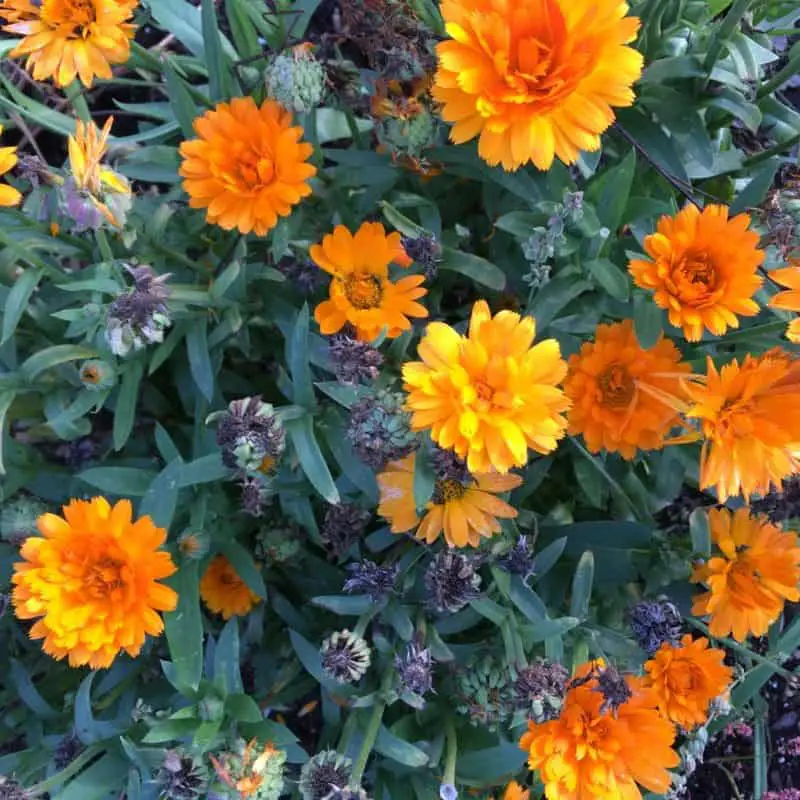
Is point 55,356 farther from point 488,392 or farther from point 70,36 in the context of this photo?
point 488,392

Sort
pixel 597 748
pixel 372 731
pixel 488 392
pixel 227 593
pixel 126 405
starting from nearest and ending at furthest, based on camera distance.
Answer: pixel 488 392
pixel 597 748
pixel 372 731
pixel 126 405
pixel 227 593

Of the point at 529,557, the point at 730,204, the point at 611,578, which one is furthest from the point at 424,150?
the point at 611,578

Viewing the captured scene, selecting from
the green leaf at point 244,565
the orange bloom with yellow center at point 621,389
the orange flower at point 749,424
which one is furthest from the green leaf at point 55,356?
the orange flower at point 749,424

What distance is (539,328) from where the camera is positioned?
1.90m

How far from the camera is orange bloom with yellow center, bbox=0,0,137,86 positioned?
1.87 meters

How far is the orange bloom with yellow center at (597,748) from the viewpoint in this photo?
1633mm

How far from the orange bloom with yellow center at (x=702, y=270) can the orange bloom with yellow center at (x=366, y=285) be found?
51 cm

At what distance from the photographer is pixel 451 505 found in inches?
70.2

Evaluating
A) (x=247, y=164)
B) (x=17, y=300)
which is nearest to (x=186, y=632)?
(x=17, y=300)

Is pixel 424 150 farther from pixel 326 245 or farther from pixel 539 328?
pixel 539 328

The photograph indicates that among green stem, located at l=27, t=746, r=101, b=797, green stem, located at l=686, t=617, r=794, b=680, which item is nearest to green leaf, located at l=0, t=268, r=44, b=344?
green stem, located at l=27, t=746, r=101, b=797

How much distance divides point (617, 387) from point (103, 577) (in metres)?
1.18

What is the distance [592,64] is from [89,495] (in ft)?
5.22

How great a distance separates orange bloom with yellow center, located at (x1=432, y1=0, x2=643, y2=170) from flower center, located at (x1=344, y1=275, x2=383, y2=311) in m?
0.56
